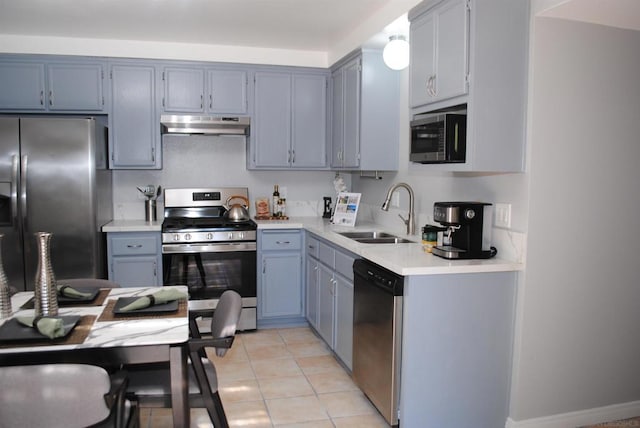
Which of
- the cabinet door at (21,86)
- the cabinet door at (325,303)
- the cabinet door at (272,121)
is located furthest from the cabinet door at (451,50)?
the cabinet door at (21,86)

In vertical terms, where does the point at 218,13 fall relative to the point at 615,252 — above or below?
above

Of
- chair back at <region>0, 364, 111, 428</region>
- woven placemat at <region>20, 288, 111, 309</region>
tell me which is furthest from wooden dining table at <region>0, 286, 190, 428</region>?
chair back at <region>0, 364, 111, 428</region>

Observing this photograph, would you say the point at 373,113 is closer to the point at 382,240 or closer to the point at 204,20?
the point at 382,240

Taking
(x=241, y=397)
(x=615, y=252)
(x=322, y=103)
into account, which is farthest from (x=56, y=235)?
(x=615, y=252)

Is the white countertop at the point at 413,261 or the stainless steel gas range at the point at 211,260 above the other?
the white countertop at the point at 413,261

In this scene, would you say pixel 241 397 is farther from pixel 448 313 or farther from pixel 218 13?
pixel 218 13

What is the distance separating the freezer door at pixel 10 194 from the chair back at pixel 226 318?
221 centimetres

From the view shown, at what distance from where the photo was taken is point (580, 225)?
2754 mm

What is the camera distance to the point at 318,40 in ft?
14.8

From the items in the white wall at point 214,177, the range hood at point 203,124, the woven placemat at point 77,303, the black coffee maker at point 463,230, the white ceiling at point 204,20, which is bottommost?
the woven placemat at point 77,303

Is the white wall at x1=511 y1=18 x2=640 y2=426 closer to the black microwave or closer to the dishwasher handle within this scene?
the black microwave

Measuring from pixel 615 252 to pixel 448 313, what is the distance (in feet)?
3.31

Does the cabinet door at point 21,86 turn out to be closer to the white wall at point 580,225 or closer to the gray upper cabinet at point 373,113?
the gray upper cabinet at point 373,113

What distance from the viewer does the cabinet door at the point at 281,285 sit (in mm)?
4543
